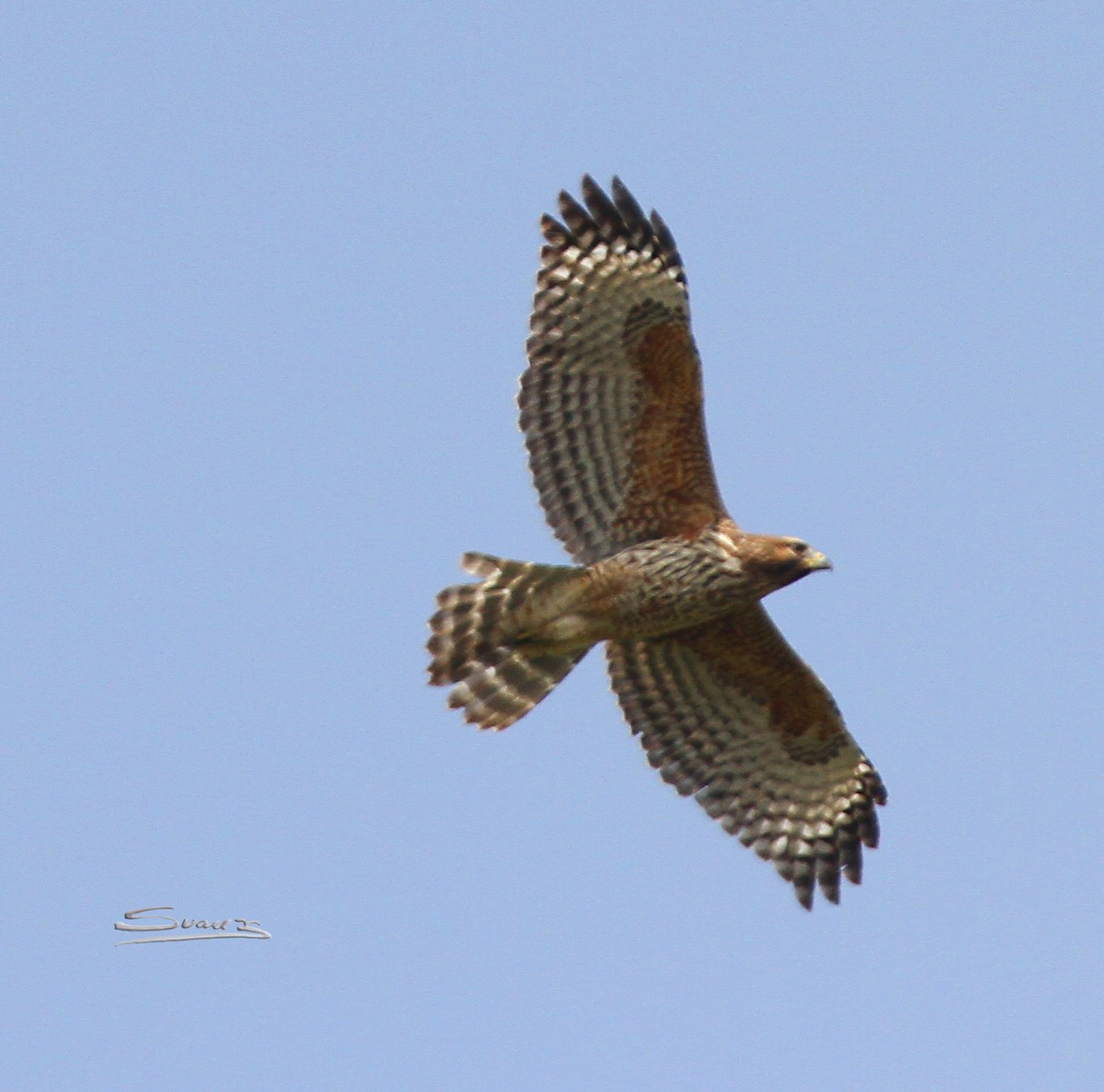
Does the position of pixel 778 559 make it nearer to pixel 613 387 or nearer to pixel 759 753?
pixel 613 387

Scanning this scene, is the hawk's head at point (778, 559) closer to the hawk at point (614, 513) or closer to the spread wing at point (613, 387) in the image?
the hawk at point (614, 513)

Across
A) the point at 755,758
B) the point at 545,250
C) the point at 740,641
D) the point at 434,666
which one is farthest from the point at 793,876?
the point at 545,250

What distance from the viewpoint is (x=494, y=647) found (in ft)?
41.4

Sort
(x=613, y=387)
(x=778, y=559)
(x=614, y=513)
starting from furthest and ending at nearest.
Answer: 1. (x=614, y=513)
2. (x=613, y=387)
3. (x=778, y=559)

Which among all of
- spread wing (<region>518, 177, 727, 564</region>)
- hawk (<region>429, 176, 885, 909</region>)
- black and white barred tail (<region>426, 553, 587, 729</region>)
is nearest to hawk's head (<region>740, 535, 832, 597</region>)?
hawk (<region>429, 176, 885, 909</region>)

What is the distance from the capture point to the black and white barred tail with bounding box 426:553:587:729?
40.7ft

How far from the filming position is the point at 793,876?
13367 millimetres

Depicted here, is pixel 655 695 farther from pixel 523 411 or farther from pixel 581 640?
pixel 523 411

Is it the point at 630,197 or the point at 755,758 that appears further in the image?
the point at 755,758

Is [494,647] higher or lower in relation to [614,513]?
lower

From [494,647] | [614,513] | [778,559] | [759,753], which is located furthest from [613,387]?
[759,753]

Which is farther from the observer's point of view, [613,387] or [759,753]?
[759,753]

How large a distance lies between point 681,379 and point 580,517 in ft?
3.22

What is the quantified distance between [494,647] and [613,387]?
5.26 feet
